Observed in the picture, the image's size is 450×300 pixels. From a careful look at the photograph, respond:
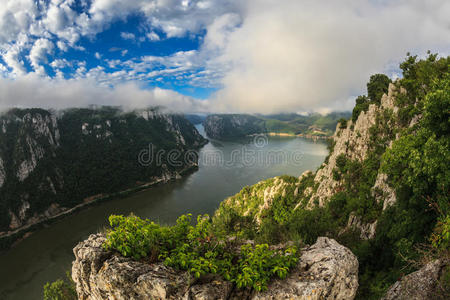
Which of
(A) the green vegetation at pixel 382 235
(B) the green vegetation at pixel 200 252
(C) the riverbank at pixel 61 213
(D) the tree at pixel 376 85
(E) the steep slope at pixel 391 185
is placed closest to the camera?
(B) the green vegetation at pixel 200 252

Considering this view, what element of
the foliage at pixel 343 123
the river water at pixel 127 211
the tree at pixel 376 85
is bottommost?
the river water at pixel 127 211

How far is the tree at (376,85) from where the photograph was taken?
84.1 feet

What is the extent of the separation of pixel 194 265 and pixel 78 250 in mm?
3135

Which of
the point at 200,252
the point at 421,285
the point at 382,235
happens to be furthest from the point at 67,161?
the point at 421,285

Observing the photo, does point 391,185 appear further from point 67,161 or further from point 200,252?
point 67,161

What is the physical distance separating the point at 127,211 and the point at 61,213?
2552 centimetres

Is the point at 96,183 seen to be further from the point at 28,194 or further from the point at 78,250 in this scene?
the point at 78,250

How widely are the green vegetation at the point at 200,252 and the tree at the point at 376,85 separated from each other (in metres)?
28.6

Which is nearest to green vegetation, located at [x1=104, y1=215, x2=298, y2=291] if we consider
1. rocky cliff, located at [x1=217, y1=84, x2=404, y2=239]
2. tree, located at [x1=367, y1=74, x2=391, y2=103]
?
rocky cliff, located at [x1=217, y1=84, x2=404, y2=239]

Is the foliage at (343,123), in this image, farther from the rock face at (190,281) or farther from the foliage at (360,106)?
the rock face at (190,281)

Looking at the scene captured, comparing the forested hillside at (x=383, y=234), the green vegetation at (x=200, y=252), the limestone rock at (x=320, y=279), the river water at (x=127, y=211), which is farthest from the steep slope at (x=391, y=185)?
the river water at (x=127, y=211)

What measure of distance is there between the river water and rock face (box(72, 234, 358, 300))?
1005 cm

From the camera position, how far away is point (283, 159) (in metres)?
119

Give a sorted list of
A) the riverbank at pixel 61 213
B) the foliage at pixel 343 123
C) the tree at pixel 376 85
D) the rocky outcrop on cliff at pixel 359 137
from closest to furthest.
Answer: the rocky outcrop on cliff at pixel 359 137 → the tree at pixel 376 85 → the foliage at pixel 343 123 → the riverbank at pixel 61 213
